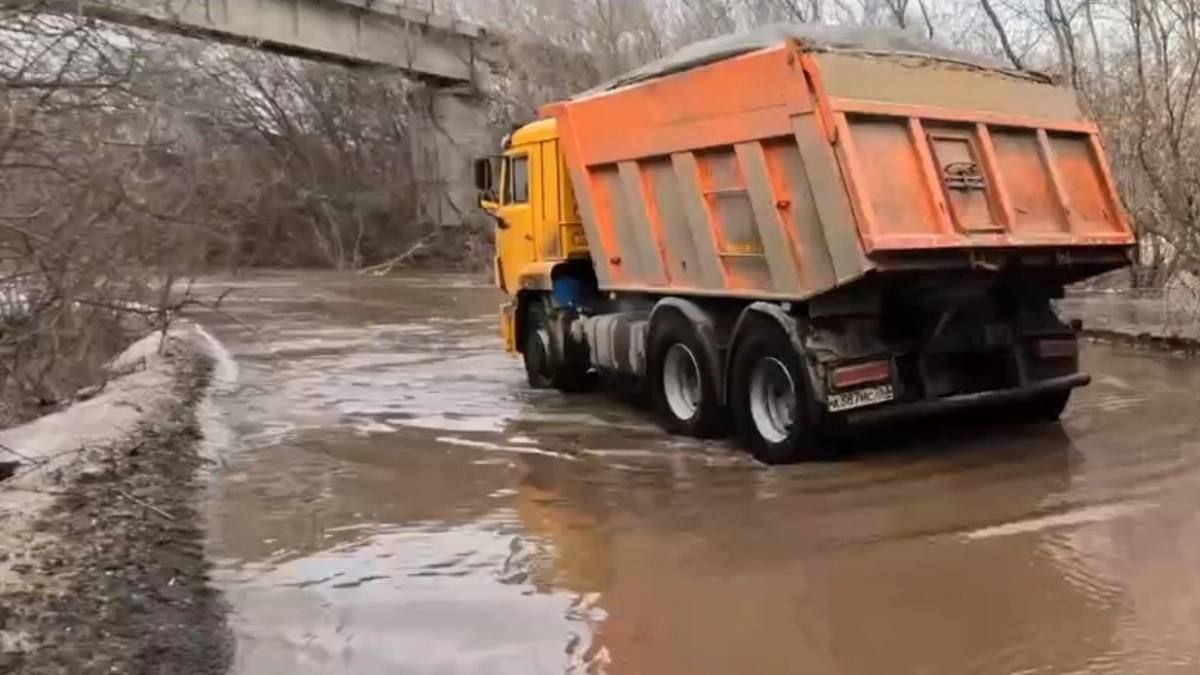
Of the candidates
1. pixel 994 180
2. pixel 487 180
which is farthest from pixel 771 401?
pixel 487 180

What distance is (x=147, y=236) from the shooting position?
337 inches

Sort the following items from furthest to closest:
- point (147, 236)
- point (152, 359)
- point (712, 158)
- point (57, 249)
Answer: point (152, 359) < point (712, 158) < point (147, 236) < point (57, 249)

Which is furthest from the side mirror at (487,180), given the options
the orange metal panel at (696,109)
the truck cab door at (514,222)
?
the orange metal panel at (696,109)

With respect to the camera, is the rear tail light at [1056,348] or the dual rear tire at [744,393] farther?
the rear tail light at [1056,348]

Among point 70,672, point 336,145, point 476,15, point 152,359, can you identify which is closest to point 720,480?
point 70,672

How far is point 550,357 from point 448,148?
3010 cm

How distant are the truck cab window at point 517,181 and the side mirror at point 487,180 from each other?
407 millimetres

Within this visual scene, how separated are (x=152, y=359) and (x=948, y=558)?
10.8 meters

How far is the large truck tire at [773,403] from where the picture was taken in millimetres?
8977

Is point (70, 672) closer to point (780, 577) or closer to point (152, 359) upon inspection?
point (780, 577)

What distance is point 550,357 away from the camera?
1342 cm

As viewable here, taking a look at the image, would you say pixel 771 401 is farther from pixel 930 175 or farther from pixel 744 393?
pixel 930 175

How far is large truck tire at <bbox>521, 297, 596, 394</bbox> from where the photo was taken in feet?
43.2

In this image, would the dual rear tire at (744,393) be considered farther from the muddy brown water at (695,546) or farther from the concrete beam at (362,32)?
the concrete beam at (362,32)
